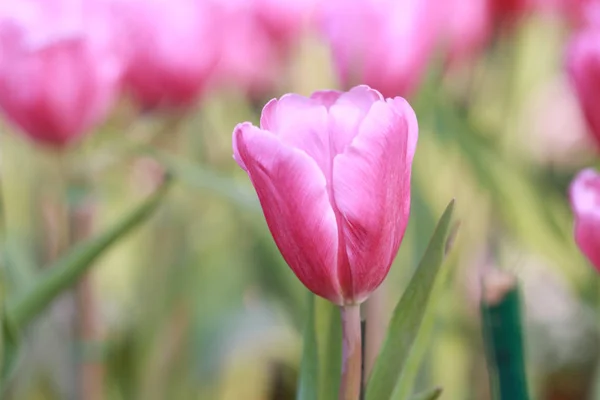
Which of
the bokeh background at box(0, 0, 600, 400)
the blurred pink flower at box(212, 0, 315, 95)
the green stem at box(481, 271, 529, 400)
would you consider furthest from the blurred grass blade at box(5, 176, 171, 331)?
the blurred pink flower at box(212, 0, 315, 95)

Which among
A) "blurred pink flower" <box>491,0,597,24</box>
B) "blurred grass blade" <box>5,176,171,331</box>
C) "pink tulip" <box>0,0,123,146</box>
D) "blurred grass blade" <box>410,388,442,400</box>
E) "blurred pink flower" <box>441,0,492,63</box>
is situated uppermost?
"blurred pink flower" <box>491,0,597,24</box>

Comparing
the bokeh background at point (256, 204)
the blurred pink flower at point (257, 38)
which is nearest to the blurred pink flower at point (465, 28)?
the bokeh background at point (256, 204)

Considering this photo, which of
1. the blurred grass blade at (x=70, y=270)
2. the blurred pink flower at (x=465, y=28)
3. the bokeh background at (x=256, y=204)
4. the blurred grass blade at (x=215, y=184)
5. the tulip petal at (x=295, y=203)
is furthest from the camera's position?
the blurred pink flower at (x=465, y=28)

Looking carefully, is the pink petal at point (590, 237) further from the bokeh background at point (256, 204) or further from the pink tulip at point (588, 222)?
the bokeh background at point (256, 204)

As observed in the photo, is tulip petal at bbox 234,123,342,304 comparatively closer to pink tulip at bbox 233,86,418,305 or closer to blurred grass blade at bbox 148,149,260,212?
pink tulip at bbox 233,86,418,305

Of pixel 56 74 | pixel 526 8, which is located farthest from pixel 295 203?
pixel 526 8

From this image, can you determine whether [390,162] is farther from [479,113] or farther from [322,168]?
[479,113]
